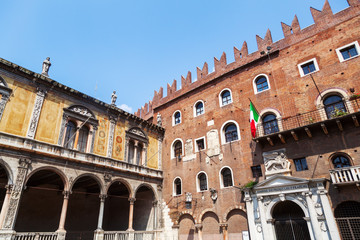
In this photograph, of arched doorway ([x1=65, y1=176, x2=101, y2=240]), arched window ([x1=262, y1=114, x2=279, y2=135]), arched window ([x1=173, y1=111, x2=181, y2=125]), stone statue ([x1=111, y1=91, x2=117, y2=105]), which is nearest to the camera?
arched window ([x1=262, y1=114, x2=279, y2=135])

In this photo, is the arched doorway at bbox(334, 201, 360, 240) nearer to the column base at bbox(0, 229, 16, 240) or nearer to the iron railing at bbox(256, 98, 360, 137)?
the iron railing at bbox(256, 98, 360, 137)

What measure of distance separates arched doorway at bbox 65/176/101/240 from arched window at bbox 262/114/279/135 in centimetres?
1161

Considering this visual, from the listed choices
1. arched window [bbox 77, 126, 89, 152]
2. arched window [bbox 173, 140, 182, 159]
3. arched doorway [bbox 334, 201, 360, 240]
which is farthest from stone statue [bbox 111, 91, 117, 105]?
arched doorway [bbox 334, 201, 360, 240]

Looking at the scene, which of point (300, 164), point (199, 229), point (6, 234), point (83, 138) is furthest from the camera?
point (199, 229)

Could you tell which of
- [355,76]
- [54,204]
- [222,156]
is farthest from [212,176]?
[54,204]

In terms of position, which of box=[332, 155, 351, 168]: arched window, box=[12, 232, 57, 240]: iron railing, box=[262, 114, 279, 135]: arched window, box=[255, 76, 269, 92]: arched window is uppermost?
box=[255, 76, 269, 92]: arched window

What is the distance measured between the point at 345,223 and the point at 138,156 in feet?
41.5

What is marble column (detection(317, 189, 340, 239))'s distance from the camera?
10.5 metres

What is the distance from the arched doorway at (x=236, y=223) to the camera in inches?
539

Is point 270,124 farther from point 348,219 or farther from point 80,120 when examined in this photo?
point 80,120

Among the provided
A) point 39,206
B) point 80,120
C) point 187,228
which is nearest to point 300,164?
point 187,228

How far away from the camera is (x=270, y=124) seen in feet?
48.0

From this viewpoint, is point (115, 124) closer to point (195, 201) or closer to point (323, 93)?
point (195, 201)

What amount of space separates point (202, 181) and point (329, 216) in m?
7.72
